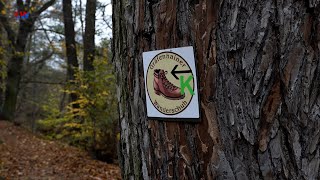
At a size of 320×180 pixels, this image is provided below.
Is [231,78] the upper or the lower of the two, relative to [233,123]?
upper

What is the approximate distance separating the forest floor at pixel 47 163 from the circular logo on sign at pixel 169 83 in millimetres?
5291

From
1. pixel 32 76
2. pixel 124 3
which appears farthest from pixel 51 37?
pixel 124 3

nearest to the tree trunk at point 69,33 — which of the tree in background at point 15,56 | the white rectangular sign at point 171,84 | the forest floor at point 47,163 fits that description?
the tree in background at point 15,56

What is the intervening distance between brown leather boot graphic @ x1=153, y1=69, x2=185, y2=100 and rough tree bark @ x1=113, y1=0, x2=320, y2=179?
0.07m

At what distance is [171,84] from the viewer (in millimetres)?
893

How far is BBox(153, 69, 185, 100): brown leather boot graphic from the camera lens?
89 cm

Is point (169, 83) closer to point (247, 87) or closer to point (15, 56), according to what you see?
point (247, 87)

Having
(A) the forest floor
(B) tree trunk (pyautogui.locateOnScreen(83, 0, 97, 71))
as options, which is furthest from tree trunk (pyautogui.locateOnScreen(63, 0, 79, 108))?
(A) the forest floor

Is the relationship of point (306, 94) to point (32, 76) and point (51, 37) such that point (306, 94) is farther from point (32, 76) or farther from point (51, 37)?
point (32, 76)

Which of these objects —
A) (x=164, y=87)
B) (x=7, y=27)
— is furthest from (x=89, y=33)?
(x=164, y=87)

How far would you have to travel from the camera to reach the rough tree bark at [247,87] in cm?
76

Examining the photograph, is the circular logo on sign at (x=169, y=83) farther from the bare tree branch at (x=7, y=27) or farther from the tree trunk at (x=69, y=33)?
the bare tree branch at (x=7, y=27)

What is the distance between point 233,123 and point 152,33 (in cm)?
32

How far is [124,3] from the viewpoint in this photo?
1.02m
